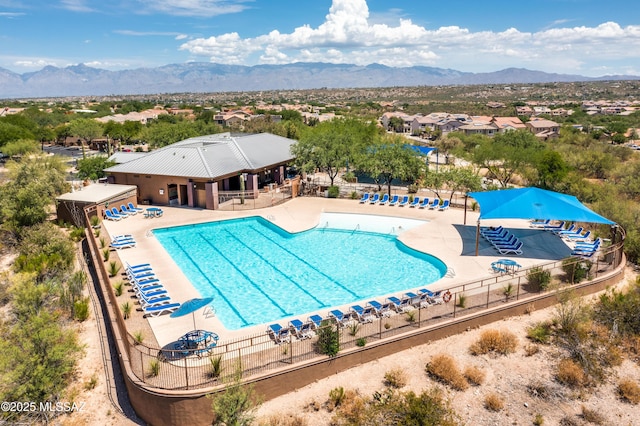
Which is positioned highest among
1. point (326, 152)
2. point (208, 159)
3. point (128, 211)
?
point (326, 152)

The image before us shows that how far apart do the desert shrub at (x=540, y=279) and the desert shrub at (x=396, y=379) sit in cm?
754

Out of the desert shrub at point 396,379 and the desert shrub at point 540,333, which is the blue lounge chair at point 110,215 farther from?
the desert shrub at point 540,333

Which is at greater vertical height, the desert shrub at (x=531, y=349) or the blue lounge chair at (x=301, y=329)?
the blue lounge chair at (x=301, y=329)

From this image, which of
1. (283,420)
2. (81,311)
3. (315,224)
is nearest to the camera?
(283,420)

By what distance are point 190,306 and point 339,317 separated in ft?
18.0

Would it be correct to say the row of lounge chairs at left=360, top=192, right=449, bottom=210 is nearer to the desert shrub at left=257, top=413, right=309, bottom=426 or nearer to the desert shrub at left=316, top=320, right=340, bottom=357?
the desert shrub at left=316, top=320, right=340, bottom=357

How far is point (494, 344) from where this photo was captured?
45.9 feet

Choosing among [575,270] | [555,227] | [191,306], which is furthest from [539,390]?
[555,227]

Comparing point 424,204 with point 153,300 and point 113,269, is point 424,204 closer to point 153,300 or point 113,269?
point 153,300

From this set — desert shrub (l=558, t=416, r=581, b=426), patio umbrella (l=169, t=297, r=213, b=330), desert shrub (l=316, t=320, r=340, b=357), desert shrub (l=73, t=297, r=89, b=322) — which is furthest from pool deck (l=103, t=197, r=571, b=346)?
desert shrub (l=558, t=416, r=581, b=426)

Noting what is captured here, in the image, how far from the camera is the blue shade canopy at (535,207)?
65.4 ft

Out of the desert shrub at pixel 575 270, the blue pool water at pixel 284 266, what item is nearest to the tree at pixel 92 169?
the blue pool water at pixel 284 266

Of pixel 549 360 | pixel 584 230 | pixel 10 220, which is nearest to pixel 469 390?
pixel 549 360

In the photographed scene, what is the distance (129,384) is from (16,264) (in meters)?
12.2
